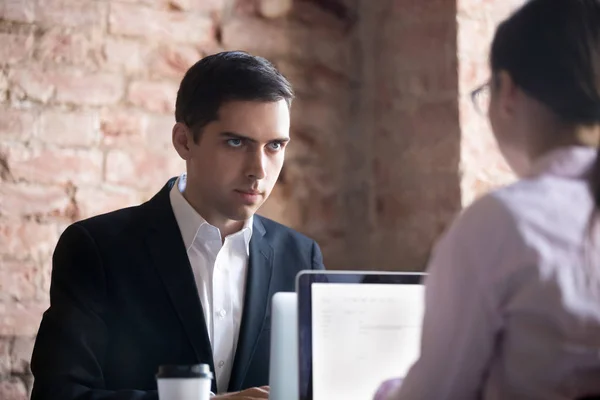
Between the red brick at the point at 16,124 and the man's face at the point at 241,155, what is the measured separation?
648mm

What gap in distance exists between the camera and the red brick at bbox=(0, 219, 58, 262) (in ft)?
7.49

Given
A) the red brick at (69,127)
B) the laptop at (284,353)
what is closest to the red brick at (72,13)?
the red brick at (69,127)

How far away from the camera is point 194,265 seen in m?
1.93

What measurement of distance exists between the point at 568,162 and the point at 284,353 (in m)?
0.71

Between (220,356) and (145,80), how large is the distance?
97 centimetres

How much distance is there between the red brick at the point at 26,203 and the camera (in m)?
2.29

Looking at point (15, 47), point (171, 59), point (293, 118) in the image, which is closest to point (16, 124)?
point (15, 47)

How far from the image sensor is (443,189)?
8.48ft

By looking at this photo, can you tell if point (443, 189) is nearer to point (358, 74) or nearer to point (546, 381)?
point (358, 74)

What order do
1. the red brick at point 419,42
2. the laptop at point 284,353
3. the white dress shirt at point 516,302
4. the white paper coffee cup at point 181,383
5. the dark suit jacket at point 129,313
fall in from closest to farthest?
the white dress shirt at point 516,302 → the white paper coffee cup at point 181,383 → the laptop at point 284,353 → the dark suit jacket at point 129,313 → the red brick at point 419,42

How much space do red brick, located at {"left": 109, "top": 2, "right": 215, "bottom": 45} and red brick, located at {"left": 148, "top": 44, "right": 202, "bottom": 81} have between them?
3cm

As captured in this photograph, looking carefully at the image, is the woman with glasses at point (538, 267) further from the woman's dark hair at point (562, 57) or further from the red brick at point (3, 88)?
the red brick at point (3, 88)

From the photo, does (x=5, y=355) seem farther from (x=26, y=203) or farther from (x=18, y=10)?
(x=18, y=10)

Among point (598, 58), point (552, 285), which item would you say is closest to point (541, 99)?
point (598, 58)
